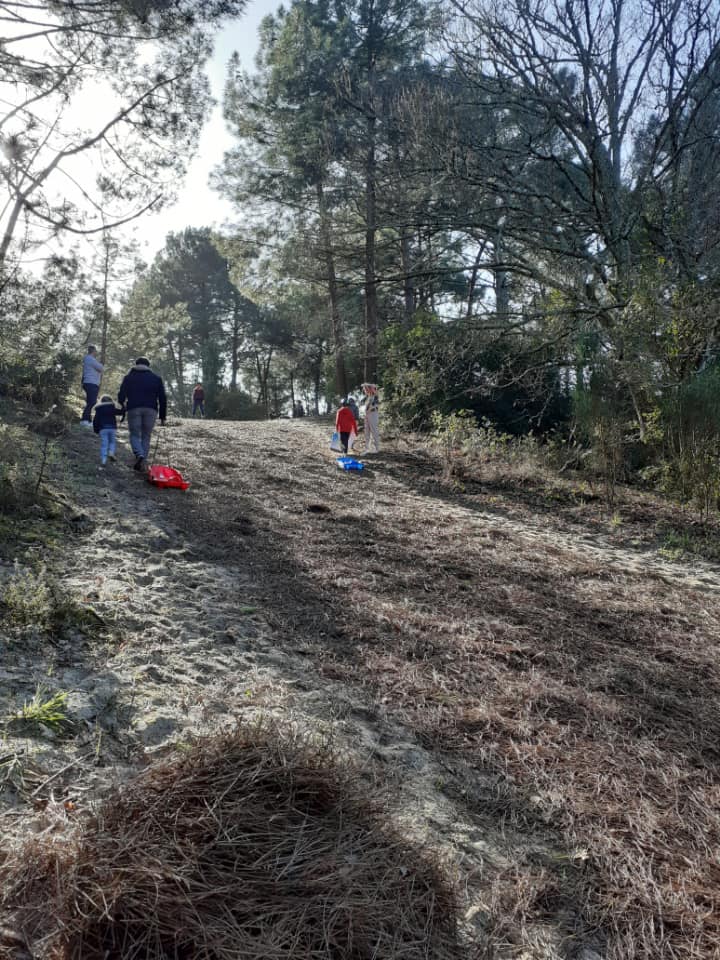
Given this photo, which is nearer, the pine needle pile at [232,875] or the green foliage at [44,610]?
the pine needle pile at [232,875]

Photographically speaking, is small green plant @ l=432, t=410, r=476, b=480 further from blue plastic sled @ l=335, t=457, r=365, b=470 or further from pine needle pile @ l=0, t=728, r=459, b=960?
pine needle pile @ l=0, t=728, r=459, b=960

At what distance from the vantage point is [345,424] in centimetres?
1352

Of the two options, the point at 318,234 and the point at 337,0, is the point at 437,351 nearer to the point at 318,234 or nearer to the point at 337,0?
the point at 318,234

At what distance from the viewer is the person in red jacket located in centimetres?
1351

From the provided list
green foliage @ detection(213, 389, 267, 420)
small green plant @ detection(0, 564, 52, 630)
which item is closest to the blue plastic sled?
small green plant @ detection(0, 564, 52, 630)

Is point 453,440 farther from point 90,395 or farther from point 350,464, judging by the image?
point 90,395

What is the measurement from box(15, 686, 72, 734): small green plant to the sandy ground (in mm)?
91

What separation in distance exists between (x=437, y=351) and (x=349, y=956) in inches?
413

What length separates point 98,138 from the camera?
315 inches

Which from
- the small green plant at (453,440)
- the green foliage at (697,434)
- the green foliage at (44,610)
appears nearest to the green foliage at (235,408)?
the small green plant at (453,440)

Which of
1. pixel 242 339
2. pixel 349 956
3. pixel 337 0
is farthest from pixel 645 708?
pixel 242 339

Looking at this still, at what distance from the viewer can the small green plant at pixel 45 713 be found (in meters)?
2.58

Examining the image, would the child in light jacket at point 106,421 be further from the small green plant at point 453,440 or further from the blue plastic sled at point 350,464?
the small green plant at point 453,440

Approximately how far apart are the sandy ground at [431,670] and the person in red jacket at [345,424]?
18.9 feet
